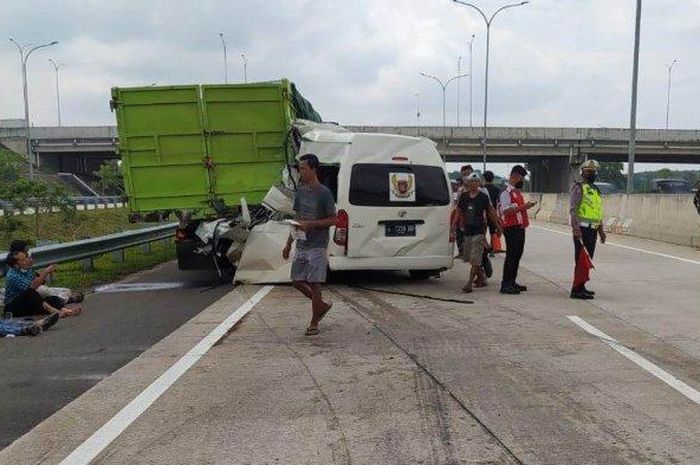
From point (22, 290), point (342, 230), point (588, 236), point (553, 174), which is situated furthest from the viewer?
point (553, 174)

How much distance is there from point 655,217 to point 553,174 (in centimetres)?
4642

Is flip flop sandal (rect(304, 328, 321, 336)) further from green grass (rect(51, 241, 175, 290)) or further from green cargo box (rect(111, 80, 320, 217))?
green grass (rect(51, 241, 175, 290))

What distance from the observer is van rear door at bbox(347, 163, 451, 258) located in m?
9.80

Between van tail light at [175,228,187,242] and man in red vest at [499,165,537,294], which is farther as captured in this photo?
van tail light at [175,228,187,242]


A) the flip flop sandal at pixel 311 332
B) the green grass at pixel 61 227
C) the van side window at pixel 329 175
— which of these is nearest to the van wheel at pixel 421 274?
the van side window at pixel 329 175

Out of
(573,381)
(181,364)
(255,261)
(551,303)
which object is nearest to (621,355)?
(573,381)

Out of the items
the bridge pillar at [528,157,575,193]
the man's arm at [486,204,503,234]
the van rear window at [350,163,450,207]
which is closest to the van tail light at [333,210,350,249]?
the van rear window at [350,163,450,207]

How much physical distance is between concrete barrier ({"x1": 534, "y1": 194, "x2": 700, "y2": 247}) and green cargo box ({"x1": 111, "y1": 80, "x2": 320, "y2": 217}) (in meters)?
11.0

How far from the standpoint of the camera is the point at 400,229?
1000 cm

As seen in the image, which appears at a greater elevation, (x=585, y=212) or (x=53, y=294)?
(x=585, y=212)

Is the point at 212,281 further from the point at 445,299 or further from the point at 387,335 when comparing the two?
the point at 387,335

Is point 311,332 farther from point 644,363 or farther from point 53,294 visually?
point 53,294

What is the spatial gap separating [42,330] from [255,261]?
140 inches

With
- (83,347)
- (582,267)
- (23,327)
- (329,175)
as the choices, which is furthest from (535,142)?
(83,347)
